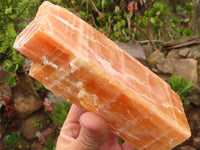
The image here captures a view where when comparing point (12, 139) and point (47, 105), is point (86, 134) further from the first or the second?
point (12, 139)

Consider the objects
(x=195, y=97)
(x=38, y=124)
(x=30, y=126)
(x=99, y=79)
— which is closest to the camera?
(x=99, y=79)

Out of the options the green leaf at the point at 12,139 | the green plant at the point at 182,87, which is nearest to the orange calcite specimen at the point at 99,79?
the green plant at the point at 182,87

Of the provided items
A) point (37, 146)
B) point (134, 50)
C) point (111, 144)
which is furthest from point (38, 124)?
point (134, 50)

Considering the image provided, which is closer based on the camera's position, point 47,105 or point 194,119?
point 194,119

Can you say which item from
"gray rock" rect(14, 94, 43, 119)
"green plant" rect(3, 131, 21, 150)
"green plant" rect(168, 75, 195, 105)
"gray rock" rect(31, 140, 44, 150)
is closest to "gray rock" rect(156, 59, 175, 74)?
"green plant" rect(168, 75, 195, 105)

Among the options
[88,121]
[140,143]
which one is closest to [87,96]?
[88,121]

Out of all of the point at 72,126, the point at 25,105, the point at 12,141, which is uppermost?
the point at 72,126

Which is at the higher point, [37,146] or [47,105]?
[47,105]

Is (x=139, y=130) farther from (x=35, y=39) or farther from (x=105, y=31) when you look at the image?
(x=105, y=31)
